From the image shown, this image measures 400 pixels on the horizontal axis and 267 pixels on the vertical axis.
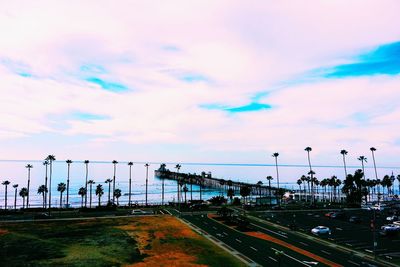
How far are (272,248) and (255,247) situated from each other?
317 cm

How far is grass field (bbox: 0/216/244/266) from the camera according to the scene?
166 ft

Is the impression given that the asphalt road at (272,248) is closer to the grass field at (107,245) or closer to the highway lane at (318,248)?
the highway lane at (318,248)

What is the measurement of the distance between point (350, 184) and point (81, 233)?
139 m

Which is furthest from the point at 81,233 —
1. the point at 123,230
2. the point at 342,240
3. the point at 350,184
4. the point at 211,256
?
the point at 350,184

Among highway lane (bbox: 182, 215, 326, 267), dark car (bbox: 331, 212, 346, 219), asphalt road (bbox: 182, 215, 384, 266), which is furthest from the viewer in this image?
dark car (bbox: 331, 212, 346, 219)

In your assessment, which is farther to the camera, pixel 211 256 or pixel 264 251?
pixel 264 251

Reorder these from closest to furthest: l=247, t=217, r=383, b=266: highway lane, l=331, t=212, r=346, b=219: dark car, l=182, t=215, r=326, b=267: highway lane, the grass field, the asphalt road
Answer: the grass field < l=182, t=215, r=326, b=267: highway lane < the asphalt road < l=247, t=217, r=383, b=266: highway lane < l=331, t=212, r=346, b=219: dark car

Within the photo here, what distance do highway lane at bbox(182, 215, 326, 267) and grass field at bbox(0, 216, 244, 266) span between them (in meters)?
4.38

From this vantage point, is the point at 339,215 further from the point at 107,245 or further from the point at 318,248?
the point at 107,245

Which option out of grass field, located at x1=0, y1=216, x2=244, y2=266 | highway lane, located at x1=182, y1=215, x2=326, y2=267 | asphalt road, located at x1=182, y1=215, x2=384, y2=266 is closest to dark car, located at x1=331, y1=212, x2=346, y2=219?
asphalt road, located at x1=182, y1=215, x2=384, y2=266

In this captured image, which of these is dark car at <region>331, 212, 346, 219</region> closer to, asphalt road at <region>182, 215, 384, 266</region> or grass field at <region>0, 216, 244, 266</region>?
asphalt road at <region>182, 215, 384, 266</region>

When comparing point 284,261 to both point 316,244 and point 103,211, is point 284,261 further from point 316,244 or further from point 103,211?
point 103,211

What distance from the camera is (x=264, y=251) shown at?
59344mm

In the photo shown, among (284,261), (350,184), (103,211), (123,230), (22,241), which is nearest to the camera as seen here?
(284,261)
